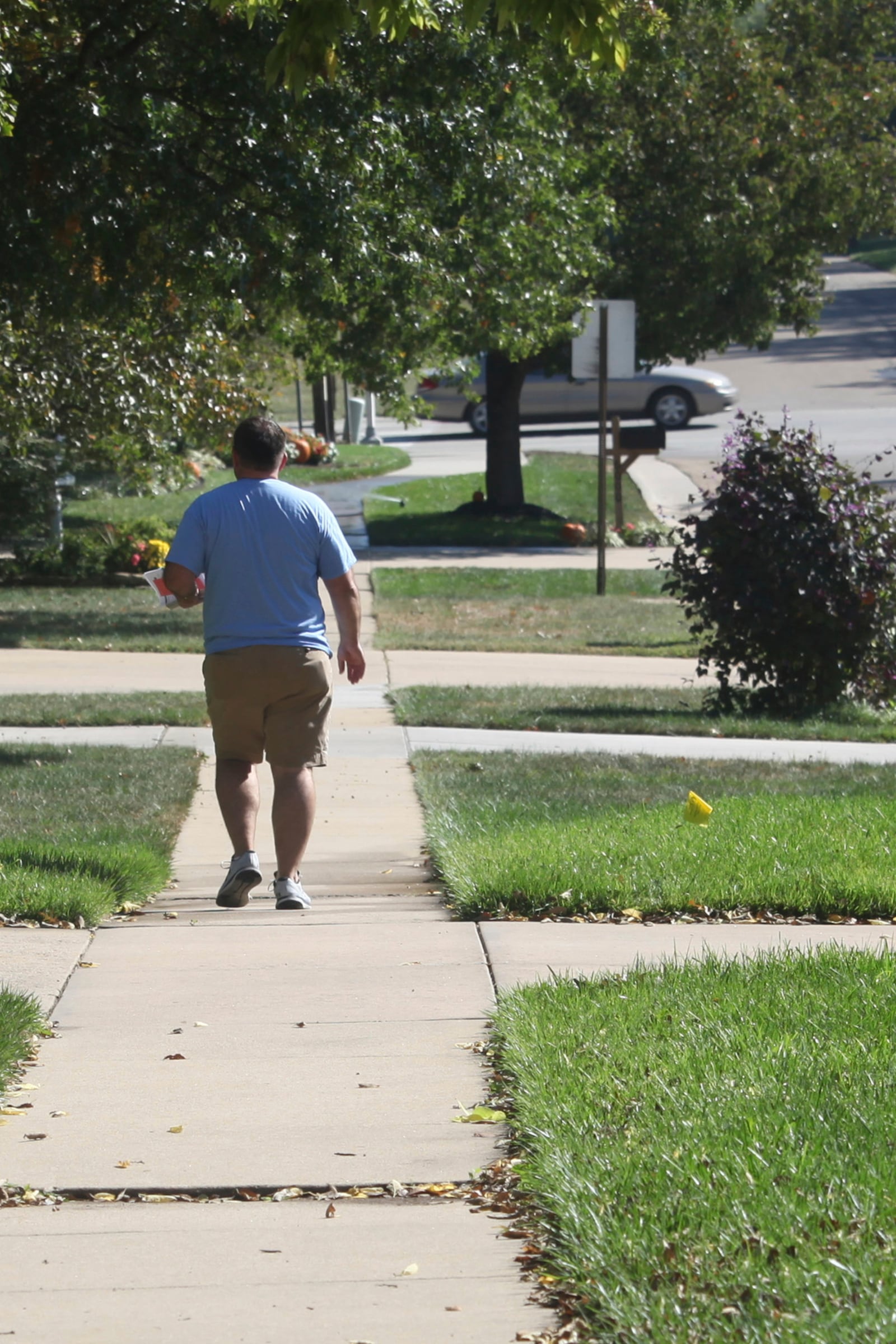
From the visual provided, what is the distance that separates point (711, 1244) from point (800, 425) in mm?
31038

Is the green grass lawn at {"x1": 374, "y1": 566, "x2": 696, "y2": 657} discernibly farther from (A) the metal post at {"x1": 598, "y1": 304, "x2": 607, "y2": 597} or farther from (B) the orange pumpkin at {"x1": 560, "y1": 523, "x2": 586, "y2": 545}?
(B) the orange pumpkin at {"x1": 560, "y1": 523, "x2": 586, "y2": 545}

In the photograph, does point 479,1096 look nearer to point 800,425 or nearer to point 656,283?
Result: point 656,283

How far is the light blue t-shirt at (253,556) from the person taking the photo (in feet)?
20.7

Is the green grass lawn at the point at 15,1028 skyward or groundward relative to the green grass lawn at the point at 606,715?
skyward

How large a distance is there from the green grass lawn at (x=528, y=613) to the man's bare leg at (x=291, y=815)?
7.98m

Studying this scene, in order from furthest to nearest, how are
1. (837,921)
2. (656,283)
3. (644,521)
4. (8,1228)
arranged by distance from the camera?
(644,521), (656,283), (837,921), (8,1228)

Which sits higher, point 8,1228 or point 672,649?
point 8,1228

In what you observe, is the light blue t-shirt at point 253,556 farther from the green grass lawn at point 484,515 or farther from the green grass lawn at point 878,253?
the green grass lawn at point 878,253

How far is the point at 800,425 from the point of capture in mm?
32875

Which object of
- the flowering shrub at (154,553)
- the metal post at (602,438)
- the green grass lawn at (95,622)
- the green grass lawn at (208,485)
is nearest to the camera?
the green grass lawn at (95,622)

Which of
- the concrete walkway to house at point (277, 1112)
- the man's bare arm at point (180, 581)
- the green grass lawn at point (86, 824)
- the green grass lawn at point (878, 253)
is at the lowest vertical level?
the green grass lawn at point (86, 824)

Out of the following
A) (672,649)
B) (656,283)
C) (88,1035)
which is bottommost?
(672,649)

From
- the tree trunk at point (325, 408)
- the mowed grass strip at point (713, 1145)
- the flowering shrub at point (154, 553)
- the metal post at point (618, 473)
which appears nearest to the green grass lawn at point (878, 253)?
the tree trunk at point (325, 408)

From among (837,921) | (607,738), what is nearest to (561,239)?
(607,738)
